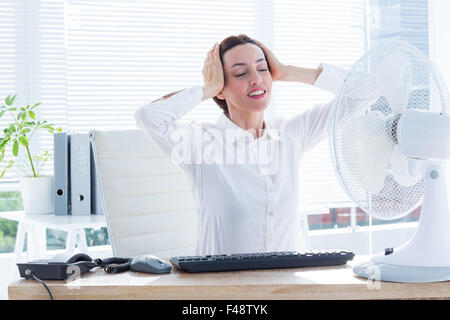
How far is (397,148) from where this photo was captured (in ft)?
3.64

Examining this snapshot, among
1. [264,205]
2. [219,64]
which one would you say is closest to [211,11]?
[219,64]

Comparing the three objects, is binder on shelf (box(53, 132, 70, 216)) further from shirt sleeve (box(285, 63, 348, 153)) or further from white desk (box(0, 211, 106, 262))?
shirt sleeve (box(285, 63, 348, 153))

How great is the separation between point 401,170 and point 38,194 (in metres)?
1.88

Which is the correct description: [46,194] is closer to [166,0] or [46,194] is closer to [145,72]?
[145,72]

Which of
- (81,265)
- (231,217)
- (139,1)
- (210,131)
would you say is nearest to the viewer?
(81,265)

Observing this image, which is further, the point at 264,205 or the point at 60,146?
the point at 60,146

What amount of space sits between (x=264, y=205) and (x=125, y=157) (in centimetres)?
50

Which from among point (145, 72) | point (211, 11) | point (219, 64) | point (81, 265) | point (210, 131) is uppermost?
point (211, 11)

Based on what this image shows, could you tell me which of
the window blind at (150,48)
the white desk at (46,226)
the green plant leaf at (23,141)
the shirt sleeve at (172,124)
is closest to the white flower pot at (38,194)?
the white desk at (46,226)

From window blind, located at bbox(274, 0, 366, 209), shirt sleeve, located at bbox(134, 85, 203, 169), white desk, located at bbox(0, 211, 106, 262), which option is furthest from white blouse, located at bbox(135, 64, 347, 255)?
window blind, located at bbox(274, 0, 366, 209)

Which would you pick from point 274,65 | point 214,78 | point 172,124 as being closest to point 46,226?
point 172,124

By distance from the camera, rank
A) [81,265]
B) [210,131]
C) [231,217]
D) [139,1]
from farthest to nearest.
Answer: [139,1]
[210,131]
[231,217]
[81,265]

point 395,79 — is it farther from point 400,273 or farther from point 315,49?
point 315,49

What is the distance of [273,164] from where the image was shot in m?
1.80
